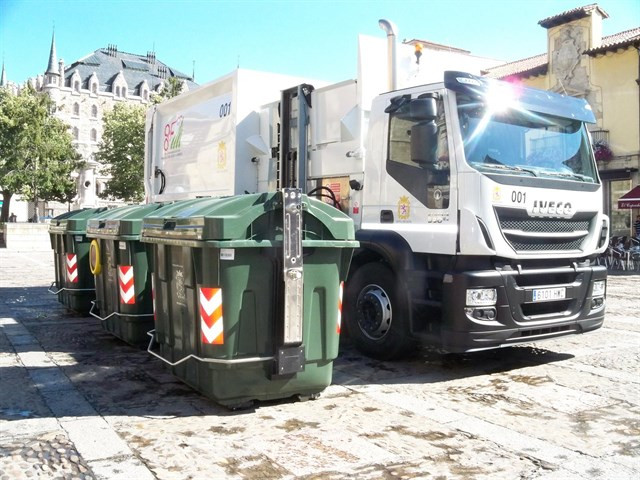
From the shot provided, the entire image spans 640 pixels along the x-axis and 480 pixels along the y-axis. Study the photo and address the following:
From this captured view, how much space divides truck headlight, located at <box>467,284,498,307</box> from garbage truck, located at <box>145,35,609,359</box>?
1 cm

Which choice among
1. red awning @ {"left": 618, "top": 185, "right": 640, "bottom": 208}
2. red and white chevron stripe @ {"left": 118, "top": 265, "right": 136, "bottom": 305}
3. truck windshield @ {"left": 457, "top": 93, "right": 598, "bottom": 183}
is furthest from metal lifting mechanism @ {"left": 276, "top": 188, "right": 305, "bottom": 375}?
red awning @ {"left": 618, "top": 185, "right": 640, "bottom": 208}

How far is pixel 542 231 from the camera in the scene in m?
5.57

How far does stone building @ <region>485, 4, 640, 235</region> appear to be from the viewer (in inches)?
942

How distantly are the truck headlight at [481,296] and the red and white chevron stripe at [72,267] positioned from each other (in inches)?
225

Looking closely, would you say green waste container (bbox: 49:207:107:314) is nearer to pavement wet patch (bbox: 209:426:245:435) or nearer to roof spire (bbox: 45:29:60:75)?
pavement wet patch (bbox: 209:426:245:435)

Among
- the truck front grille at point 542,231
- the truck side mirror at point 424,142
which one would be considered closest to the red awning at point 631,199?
the truck front grille at point 542,231

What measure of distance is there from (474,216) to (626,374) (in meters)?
2.07

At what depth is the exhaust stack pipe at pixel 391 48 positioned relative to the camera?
6.45 meters

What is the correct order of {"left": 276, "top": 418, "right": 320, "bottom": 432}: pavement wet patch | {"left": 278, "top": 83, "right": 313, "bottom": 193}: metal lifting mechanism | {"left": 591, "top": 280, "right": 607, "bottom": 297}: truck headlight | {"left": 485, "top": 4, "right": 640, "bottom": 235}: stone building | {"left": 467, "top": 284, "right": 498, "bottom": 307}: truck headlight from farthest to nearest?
{"left": 485, "top": 4, "right": 640, "bottom": 235}: stone building → {"left": 278, "top": 83, "right": 313, "bottom": 193}: metal lifting mechanism → {"left": 591, "top": 280, "right": 607, "bottom": 297}: truck headlight → {"left": 467, "top": 284, "right": 498, "bottom": 307}: truck headlight → {"left": 276, "top": 418, "right": 320, "bottom": 432}: pavement wet patch

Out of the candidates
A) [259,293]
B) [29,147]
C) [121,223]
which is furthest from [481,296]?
[29,147]

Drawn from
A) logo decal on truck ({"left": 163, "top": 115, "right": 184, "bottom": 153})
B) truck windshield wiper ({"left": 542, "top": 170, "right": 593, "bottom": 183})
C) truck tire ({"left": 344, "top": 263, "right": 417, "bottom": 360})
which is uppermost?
→ logo decal on truck ({"left": 163, "top": 115, "right": 184, "bottom": 153})

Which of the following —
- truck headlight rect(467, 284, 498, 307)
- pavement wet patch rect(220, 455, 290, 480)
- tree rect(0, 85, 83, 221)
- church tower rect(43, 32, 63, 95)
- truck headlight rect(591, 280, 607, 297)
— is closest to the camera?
pavement wet patch rect(220, 455, 290, 480)

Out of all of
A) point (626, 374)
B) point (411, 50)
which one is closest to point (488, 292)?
point (626, 374)

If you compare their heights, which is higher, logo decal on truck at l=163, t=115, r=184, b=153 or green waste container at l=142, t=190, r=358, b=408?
logo decal on truck at l=163, t=115, r=184, b=153
